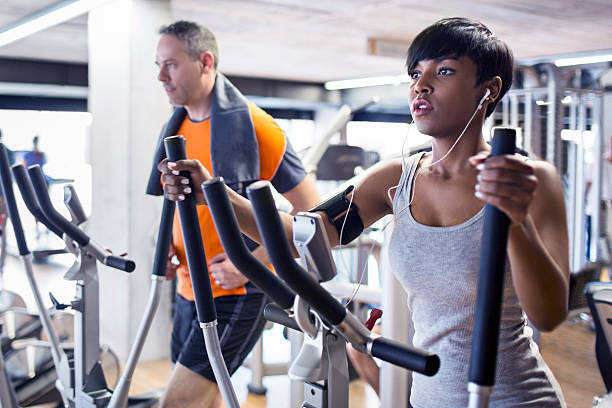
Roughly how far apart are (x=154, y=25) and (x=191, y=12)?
1.24 m

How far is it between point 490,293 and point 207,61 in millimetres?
1594

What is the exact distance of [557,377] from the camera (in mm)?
4070

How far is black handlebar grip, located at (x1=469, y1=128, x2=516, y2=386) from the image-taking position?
80 cm

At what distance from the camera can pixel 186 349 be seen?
6.47ft

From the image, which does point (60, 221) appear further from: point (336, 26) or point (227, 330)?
point (336, 26)

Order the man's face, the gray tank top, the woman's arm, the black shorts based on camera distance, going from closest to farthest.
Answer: the woman's arm, the gray tank top, the black shorts, the man's face

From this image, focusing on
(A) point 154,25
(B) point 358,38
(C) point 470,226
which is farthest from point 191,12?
(C) point 470,226

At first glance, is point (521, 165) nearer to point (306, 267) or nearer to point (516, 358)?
point (306, 267)

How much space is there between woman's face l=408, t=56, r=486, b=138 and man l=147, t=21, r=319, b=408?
0.90 metres

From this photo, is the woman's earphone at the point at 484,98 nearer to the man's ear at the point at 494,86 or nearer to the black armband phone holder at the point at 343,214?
the man's ear at the point at 494,86

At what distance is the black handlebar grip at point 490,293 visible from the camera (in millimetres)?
800

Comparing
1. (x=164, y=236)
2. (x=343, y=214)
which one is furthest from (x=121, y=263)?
(x=343, y=214)

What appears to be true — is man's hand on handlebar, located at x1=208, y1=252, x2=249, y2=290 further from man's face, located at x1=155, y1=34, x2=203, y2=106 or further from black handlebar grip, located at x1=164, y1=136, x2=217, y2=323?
black handlebar grip, located at x1=164, y1=136, x2=217, y2=323

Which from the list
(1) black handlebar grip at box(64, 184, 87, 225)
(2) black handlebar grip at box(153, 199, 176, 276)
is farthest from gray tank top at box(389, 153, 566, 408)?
(1) black handlebar grip at box(64, 184, 87, 225)
